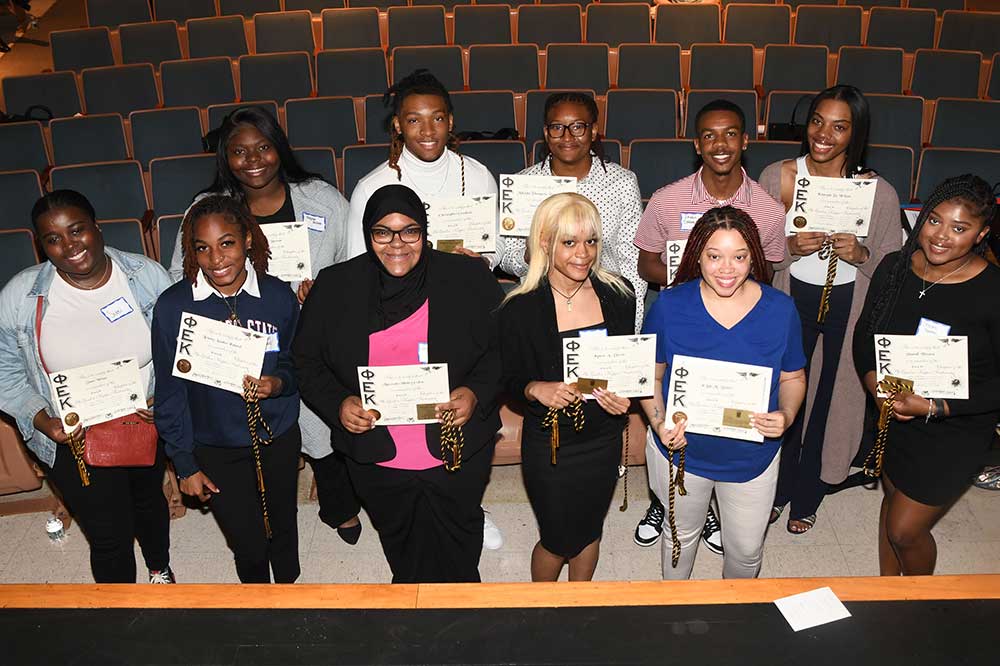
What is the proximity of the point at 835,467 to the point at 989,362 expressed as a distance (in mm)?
1083

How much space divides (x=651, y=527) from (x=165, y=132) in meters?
4.60

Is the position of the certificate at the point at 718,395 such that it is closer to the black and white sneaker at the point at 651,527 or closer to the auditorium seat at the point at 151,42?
the black and white sneaker at the point at 651,527

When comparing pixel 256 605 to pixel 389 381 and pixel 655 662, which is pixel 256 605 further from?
pixel 655 662

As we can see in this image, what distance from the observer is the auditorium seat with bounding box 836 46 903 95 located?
21.8 ft

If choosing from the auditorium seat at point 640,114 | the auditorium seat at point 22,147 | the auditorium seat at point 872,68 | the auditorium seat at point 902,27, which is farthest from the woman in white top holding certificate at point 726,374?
the auditorium seat at point 902,27

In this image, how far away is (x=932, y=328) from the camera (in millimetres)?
2646

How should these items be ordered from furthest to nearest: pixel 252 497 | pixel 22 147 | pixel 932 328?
pixel 22 147 → pixel 252 497 → pixel 932 328

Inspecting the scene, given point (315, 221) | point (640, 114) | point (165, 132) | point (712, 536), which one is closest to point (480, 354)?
point (315, 221)

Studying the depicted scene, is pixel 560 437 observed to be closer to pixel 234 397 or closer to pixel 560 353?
pixel 560 353

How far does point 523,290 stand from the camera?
8.54 feet

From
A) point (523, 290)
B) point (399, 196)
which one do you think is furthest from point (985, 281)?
point (399, 196)

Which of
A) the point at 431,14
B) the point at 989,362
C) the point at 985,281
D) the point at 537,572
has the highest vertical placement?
the point at 431,14

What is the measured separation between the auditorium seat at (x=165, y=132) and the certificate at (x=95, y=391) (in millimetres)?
3758

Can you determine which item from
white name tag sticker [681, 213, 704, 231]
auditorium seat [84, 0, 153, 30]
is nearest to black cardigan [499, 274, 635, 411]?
white name tag sticker [681, 213, 704, 231]
